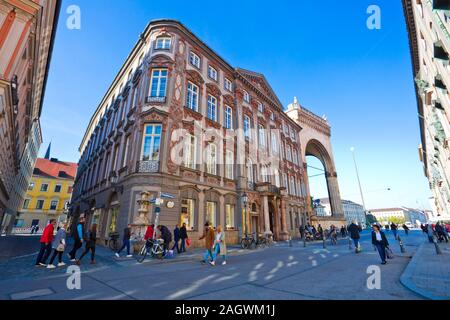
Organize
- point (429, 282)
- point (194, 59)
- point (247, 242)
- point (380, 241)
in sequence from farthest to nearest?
point (194, 59) < point (247, 242) < point (380, 241) < point (429, 282)

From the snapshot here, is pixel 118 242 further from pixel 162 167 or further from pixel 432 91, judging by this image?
pixel 432 91

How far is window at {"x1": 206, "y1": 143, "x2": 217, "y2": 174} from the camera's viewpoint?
1823 centimetres

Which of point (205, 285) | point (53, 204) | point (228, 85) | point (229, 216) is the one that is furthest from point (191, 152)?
point (53, 204)

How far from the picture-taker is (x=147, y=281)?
626 centimetres

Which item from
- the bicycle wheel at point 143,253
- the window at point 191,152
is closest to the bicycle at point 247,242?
the window at point 191,152

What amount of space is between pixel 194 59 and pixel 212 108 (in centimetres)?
492

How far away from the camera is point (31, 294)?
4945mm

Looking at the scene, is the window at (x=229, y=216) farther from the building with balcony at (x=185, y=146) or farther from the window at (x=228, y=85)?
the window at (x=228, y=85)

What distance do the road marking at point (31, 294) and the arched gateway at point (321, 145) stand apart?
125 feet

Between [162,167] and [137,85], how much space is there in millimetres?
8580

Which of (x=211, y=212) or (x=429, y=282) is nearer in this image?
(x=429, y=282)

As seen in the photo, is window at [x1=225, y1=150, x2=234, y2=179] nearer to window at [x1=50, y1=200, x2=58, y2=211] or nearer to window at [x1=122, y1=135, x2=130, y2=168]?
window at [x1=122, y1=135, x2=130, y2=168]

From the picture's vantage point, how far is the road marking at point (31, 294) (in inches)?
186

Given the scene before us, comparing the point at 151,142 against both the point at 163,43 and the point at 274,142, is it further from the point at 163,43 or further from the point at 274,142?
the point at 274,142
